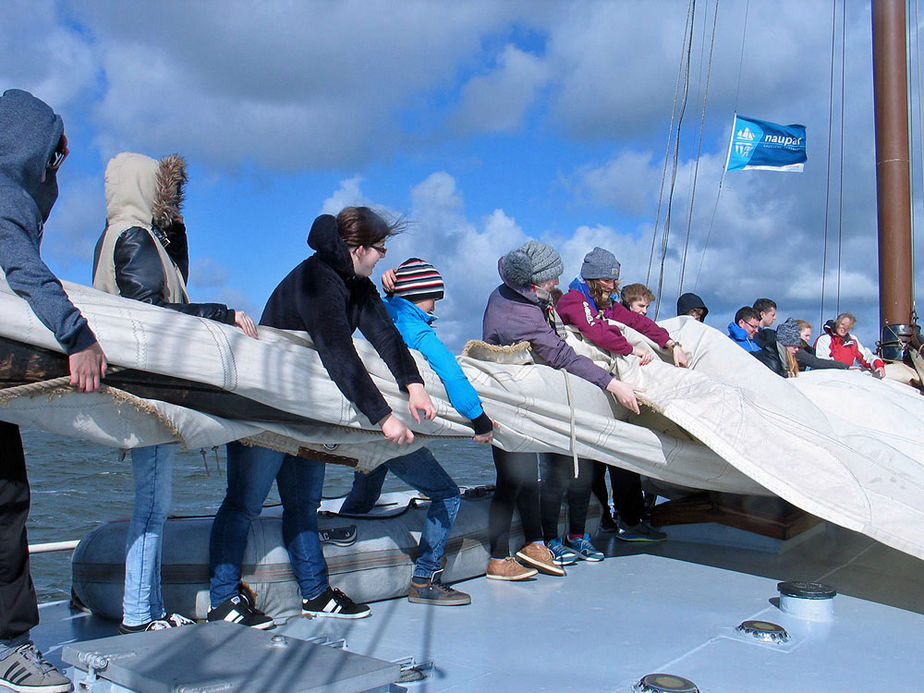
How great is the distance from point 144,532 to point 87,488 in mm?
10733

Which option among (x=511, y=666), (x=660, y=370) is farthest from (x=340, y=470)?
(x=511, y=666)

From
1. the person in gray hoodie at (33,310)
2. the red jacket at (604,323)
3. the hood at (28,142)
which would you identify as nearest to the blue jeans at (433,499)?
the red jacket at (604,323)

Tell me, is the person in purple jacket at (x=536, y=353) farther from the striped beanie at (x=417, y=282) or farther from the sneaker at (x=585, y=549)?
the striped beanie at (x=417, y=282)

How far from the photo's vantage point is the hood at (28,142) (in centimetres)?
230

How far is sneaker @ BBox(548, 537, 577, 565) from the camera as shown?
14.0 feet

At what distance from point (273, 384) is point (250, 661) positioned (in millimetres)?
954

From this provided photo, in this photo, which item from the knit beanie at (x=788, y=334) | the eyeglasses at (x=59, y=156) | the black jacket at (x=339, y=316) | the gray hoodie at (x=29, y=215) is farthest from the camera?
the knit beanie at (x=788, y=334)

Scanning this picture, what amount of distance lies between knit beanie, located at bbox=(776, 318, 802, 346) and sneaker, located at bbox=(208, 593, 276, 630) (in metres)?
4.66

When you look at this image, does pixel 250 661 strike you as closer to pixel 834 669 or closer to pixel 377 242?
pixel 377 242

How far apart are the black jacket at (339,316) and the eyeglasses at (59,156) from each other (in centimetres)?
89

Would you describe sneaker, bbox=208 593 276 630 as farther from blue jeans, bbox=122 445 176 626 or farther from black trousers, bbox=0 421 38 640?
black trousers, bbox=0 421 38 640

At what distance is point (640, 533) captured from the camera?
4875 millimetres

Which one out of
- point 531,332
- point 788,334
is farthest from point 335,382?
point 788,334

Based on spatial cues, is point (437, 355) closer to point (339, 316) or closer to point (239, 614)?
point (339, 316)
